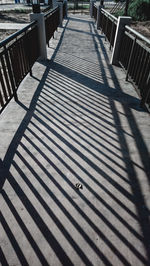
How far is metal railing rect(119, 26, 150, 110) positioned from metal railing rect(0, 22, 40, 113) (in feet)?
8.85

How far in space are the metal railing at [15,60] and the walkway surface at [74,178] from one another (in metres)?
0.38

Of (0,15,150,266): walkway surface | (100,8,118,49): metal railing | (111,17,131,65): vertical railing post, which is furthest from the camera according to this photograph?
(100,8,118,49): metal railing

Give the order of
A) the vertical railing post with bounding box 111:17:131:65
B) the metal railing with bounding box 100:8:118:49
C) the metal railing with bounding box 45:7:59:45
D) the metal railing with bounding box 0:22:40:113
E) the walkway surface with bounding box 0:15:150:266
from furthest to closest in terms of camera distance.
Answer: the metal railing with bounding box 45:7:59:45 < the metal railing with bounding box 100:8:118:49 < the vertical railing post with bounding box 111:17:131:65 < the metal railing with bounding box 0:22:40:113 < the walkway surface with bounding box 0:15:150:266

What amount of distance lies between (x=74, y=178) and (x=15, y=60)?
2.86 meters

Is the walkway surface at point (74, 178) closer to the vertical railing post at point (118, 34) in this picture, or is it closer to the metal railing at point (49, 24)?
the vertical railing post at point (118, 34)

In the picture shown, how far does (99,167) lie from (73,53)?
5.84 meters

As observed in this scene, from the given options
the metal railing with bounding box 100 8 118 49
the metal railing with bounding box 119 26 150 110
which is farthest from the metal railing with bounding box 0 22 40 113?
the metal railing with bounding box 100 8 118 49

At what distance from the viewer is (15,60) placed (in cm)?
372

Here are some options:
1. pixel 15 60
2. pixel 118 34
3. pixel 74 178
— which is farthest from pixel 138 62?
pixel 74 178

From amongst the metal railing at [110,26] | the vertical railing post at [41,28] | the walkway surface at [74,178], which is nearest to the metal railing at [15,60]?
the vertical railing post at [41,28]

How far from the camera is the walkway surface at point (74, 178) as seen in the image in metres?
1.81

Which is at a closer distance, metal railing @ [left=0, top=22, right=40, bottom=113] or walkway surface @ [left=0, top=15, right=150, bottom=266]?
walkway surface @ [left=0, top=15, right=150, bottom=266]

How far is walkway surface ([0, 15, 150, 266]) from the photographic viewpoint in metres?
1.81

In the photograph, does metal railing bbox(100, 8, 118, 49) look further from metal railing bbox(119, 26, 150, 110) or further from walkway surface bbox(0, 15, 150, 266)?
walkway surface bbox(0, 15, 150, 266)
